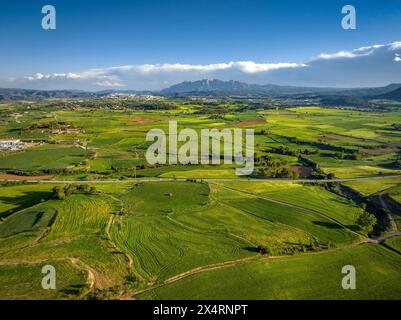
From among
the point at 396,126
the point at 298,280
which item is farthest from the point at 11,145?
the point at 396,126

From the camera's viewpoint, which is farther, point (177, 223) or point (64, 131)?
point (64, 131)

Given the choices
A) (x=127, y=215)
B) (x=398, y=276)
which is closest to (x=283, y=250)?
(x=398, y=276)

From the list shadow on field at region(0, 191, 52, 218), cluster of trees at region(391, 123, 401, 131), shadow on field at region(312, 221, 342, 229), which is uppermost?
cluster of trees at region(391, 123, 401, 131)

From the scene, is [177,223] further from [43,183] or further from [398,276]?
[43,183]

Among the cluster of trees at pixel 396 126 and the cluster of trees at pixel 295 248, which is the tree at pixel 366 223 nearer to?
the cluster of trees at pixel 295 248

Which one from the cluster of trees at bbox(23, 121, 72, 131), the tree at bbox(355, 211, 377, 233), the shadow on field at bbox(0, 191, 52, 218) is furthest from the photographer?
the cluster of trees at bbox(23, 121, 72, 131)

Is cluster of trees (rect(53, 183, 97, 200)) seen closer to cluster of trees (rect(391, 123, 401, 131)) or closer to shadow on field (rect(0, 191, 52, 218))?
shadow on field (rect(0, 191, 52, 218))

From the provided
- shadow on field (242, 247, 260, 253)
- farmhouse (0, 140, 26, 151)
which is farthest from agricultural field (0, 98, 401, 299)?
farmhouse (0, 140, 26, 151)
